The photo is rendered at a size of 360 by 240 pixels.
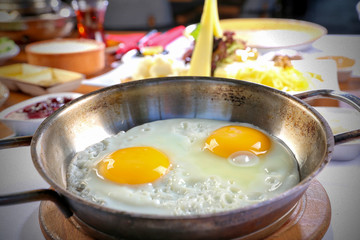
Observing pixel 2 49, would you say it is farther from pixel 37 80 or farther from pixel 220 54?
pixel 220 54

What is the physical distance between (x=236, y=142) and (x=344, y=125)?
1.70 ft

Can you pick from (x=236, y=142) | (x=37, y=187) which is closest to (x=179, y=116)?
(x=236, y=142)

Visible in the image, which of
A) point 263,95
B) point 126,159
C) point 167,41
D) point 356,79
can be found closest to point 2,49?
point 167,41

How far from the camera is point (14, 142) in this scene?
958 millimetres

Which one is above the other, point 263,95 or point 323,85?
point 263,95

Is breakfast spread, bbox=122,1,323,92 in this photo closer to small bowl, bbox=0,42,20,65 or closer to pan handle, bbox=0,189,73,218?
small bowl, bbox=0,42,20,65

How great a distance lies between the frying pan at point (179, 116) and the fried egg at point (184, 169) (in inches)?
2.3

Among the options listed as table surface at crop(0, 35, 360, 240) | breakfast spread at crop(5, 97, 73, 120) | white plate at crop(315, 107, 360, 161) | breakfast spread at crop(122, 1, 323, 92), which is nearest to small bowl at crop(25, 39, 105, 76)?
breakfast spread at crop(122, 1, 323, 92)

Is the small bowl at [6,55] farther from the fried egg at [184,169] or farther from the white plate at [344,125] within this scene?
the white plate at [344,125]

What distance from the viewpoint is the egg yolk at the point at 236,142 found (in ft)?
4.19

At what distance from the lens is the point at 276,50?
2.38m

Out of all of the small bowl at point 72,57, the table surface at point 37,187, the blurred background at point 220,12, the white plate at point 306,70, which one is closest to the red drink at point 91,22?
the small bowl at point 72,57

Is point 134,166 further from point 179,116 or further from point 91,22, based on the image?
point 91,22

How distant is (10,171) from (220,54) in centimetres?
146
